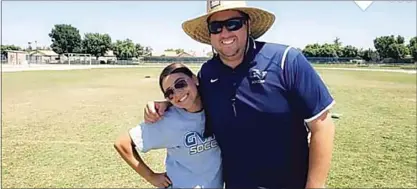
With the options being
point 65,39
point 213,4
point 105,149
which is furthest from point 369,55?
point 213,4

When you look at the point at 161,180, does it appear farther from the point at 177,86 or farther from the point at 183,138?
the point at 177,86

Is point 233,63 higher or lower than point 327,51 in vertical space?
lower

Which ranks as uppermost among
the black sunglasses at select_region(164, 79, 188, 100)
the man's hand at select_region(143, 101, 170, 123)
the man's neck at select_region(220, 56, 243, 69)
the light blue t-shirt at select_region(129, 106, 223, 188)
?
the man's neck at select_region(220, 56, 243, 69)

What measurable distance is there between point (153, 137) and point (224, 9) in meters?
0.66

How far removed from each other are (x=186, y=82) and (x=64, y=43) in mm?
78469

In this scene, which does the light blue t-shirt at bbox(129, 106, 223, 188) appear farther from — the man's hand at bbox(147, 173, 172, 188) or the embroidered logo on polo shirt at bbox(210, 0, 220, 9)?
the embroidered logo on polo shirt at bbox(210, 0, 220, 9)

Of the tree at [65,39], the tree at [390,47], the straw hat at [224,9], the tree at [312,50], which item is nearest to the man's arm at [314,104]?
the straw hat at [224,9]

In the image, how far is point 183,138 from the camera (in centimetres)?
203

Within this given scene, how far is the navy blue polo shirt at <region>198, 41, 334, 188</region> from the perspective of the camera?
6.07 feet

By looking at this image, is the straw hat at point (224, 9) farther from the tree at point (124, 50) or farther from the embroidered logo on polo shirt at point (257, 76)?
the tree at point (124, 50)

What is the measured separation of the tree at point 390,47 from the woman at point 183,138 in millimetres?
100499

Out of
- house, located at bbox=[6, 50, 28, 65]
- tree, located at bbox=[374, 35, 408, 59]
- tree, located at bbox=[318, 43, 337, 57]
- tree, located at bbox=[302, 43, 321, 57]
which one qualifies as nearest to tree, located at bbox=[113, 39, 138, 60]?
tree, located at bbox=[302, 43, 321, 57]

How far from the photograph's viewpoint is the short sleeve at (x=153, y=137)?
205cm

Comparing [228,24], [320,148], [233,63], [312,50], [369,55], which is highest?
[312,50]
